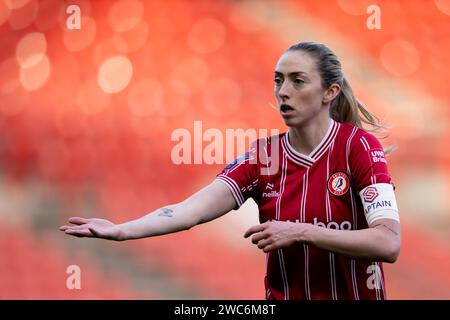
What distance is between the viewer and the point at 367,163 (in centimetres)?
268

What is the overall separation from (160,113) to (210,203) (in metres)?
2.87

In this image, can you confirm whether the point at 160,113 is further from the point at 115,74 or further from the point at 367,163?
the point at 367,163

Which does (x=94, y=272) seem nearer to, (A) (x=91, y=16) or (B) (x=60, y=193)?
(B) (x=60, y=193)

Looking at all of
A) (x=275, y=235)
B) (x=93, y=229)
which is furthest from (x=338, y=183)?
(x=93, y=229)

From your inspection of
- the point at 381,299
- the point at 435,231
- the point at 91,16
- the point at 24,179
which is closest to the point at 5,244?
the point at 24,179

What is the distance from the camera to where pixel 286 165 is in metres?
2.88

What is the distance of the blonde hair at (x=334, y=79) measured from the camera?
2.85 m

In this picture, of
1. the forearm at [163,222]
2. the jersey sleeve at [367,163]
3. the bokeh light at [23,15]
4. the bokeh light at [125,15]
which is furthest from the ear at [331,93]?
the bokeh light at [23,15]

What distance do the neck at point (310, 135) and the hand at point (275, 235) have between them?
20.1 inches

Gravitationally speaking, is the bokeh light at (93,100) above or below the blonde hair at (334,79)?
above

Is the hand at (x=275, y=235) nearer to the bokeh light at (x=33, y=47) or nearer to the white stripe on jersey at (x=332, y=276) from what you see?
the white stripe on jersey at (x=332, y=276)

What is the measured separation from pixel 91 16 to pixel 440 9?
2690 mm

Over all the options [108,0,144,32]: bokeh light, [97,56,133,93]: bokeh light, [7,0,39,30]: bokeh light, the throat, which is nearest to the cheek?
the throat

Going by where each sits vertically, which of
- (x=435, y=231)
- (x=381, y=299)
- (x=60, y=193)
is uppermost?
(x=60, y=193)
